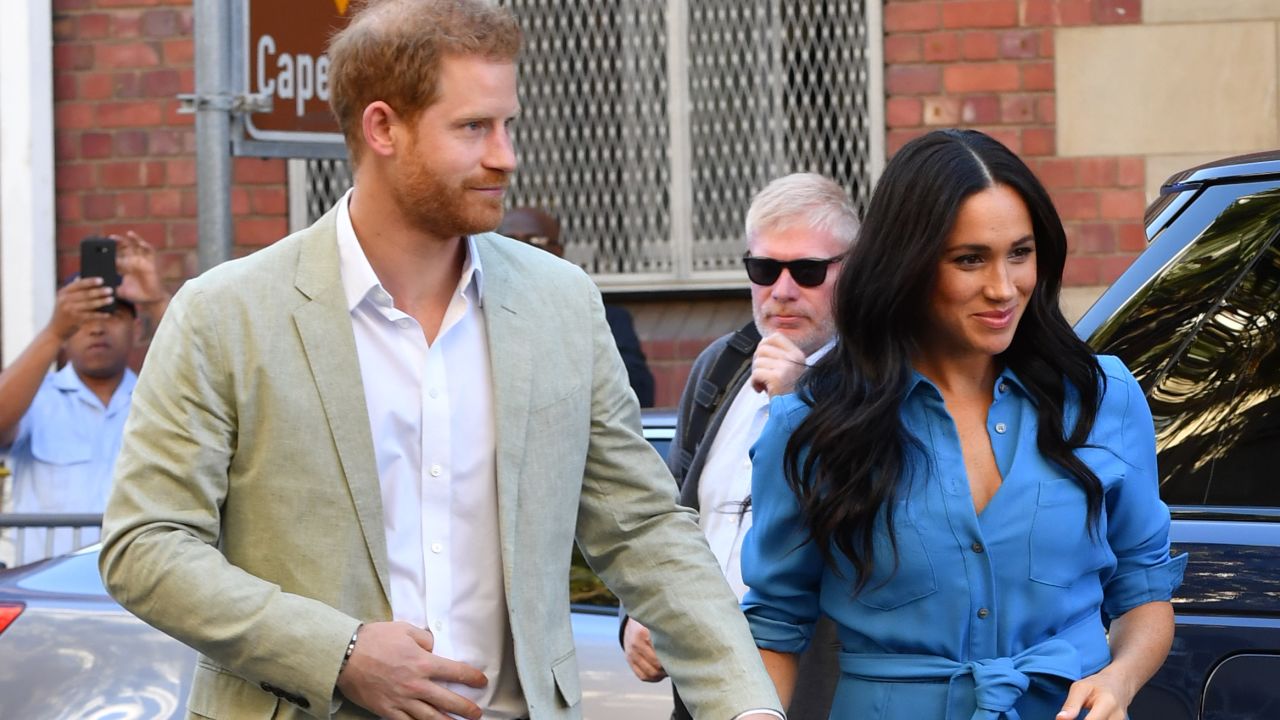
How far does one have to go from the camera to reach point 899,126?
309 inches

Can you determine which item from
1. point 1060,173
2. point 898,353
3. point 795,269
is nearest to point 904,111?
point 1060,173

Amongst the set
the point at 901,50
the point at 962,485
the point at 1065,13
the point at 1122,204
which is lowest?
the point at 962,485

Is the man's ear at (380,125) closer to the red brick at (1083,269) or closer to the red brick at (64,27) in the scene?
the red brick at (1083,269)

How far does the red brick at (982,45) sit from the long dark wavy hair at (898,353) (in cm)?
508

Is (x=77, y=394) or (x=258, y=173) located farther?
(x=258, y=173)

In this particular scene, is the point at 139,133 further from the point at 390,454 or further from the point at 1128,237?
the point at 390,454

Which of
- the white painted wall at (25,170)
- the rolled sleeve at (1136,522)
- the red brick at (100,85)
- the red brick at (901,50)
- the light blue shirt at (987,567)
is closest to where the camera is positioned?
the light blue shirt at (987,567)

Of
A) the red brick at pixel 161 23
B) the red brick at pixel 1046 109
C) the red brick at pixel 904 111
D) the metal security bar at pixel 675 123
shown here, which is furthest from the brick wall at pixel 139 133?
the red brick at pixel 1046 109

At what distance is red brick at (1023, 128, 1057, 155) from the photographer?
25.1 ft

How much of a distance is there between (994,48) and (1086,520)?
5354 mm

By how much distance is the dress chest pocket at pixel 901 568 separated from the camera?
2570 millimetres

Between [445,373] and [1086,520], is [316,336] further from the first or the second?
[1086,520]

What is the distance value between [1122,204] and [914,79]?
3.31ft

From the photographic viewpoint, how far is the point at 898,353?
270 centimetres
